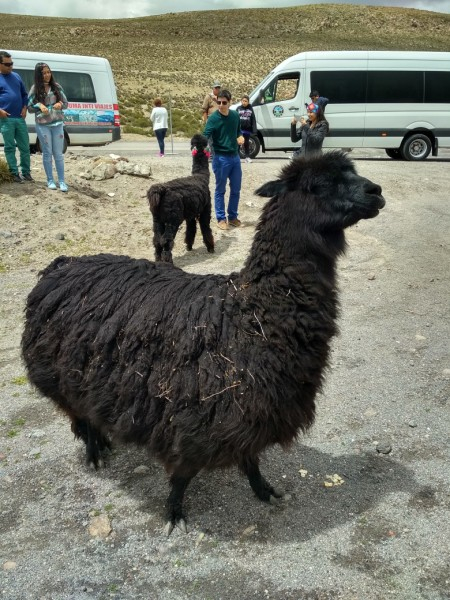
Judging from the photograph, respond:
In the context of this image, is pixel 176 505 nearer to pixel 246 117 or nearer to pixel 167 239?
pixel 167 239

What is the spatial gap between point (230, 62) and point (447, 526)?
71744 millimetres

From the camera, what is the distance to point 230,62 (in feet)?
220

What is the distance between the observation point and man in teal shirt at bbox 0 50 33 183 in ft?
29.6

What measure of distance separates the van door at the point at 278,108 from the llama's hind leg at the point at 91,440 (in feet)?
47.8

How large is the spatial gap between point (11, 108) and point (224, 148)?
153 inches

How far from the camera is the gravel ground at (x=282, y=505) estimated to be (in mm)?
2820

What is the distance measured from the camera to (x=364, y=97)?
16.5 m

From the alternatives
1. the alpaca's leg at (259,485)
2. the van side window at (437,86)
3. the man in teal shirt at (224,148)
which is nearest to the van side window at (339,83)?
the van side window at (437,86)

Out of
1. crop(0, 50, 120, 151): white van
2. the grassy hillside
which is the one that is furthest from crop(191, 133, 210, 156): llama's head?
the grassy hillside

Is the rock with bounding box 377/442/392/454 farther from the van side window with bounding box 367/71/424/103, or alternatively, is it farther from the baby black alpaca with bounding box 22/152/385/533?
the van side window with bounding box 367/71/424/103

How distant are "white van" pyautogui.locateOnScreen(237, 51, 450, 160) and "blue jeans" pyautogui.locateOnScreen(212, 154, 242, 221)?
25.3 feet

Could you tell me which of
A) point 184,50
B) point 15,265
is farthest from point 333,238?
point 184,50

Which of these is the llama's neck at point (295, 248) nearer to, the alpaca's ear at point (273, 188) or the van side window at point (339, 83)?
the alpaca's ear at point (273, 188)

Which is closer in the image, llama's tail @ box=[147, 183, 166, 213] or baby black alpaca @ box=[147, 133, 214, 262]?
llama's tail @ box=[147, 183, 166, 213]
